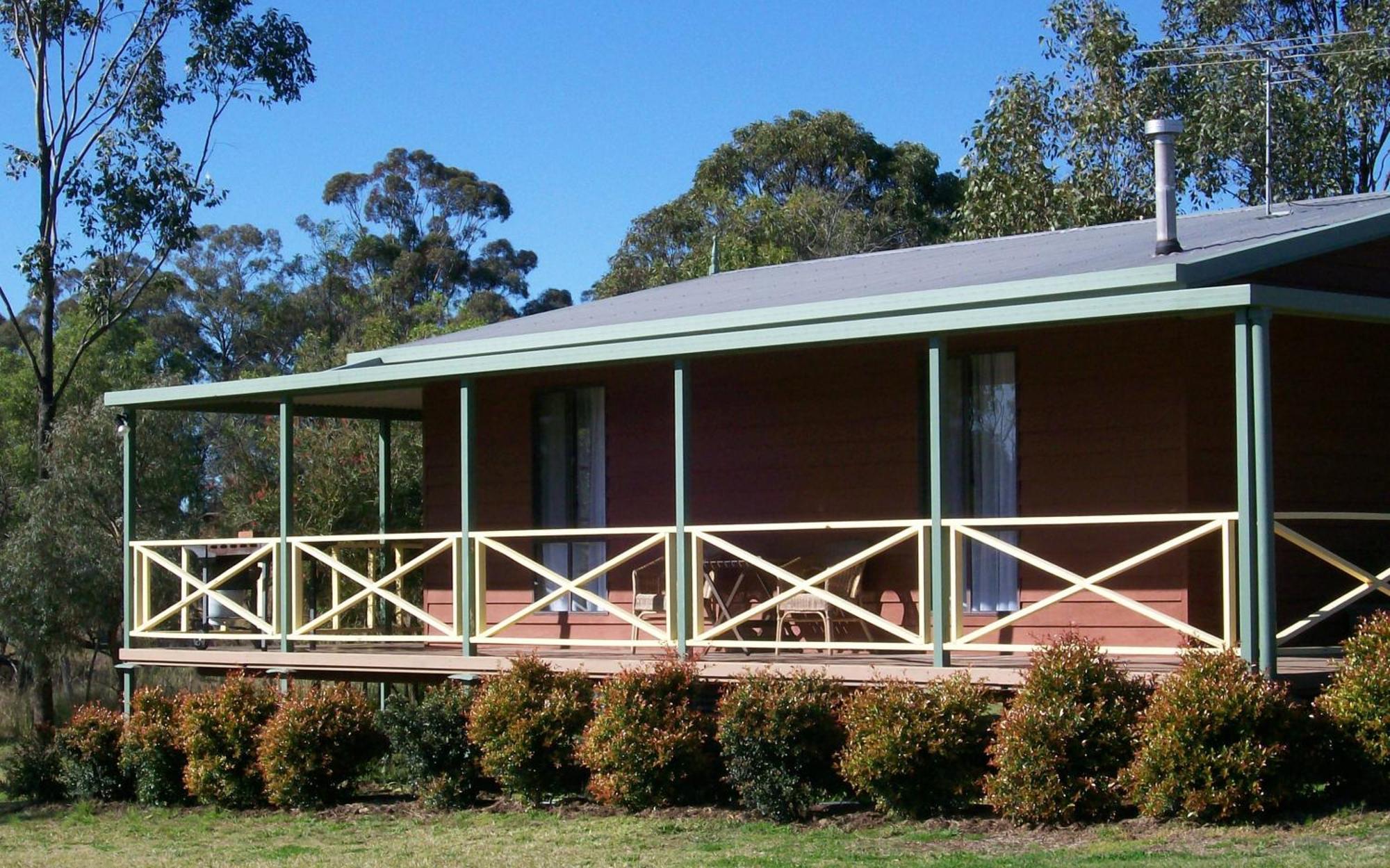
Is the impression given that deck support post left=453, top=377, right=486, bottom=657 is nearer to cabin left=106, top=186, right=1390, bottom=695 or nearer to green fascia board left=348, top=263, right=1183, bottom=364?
cabin left=106, top=186, right=1390, bottom=695

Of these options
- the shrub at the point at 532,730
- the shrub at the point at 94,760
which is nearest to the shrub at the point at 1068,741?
the shrub at the point at 532,730

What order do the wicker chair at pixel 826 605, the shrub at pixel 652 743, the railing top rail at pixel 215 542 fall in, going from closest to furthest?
1. the shrub at pixel 652 743
2. the wicker chair at pixel 826 605
3. the railing top rail at pixel 215 542

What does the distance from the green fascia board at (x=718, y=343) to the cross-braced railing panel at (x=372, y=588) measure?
133 cm

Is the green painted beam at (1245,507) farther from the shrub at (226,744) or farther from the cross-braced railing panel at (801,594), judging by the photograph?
the shrub at (226,744)

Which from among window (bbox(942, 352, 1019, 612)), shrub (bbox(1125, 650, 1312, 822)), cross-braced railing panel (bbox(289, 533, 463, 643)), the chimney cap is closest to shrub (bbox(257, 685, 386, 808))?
cross-braced railing panel (bbox(289, 533, 463, 643))

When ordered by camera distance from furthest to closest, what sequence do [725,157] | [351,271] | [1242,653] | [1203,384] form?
[351,271], [725,157], [1203,384], [1242,653]

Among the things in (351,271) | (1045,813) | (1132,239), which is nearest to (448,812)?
(1045,813)

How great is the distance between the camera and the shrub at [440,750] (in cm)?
1289

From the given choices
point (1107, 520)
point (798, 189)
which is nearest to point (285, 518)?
point (1107, 520)

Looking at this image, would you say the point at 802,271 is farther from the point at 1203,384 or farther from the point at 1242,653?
the point at 1242,653

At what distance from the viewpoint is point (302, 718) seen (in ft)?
44.1

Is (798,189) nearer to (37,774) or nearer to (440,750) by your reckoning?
(37,774)

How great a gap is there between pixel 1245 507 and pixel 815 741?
3.12 meters

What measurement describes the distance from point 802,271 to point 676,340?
610 centimetres
